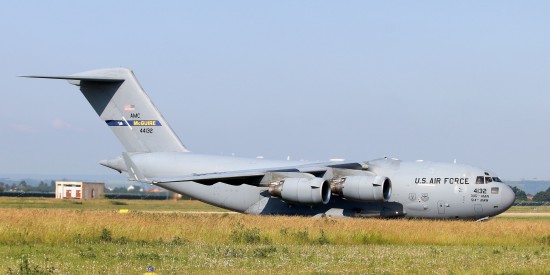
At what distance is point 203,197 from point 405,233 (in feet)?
46.6

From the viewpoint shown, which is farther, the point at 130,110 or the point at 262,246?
the point at 130,110

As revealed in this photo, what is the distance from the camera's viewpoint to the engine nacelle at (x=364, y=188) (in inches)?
1303

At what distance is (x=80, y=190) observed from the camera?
82938 mm

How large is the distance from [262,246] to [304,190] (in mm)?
11674

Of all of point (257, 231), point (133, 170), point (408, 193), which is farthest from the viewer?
point (133, 170)

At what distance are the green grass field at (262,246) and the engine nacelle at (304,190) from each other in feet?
11.9

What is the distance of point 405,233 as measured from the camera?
25562 mm

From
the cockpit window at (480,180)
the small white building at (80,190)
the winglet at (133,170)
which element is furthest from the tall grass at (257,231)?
the small white building at (80,190)

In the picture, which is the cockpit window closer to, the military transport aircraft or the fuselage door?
the military transport aircraft

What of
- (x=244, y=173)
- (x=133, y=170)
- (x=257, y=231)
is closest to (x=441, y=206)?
(x=244, y=173)

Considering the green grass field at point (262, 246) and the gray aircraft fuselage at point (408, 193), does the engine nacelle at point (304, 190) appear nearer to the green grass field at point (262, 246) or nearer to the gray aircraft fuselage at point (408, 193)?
the gray aircraft fuselage at point (408, 193)

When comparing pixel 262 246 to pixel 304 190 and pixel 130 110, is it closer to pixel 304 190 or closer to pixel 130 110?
pixel 304 190

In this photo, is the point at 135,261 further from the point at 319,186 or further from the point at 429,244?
the point at 319,186

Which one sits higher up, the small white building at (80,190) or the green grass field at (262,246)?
the small white building at (80,190)
